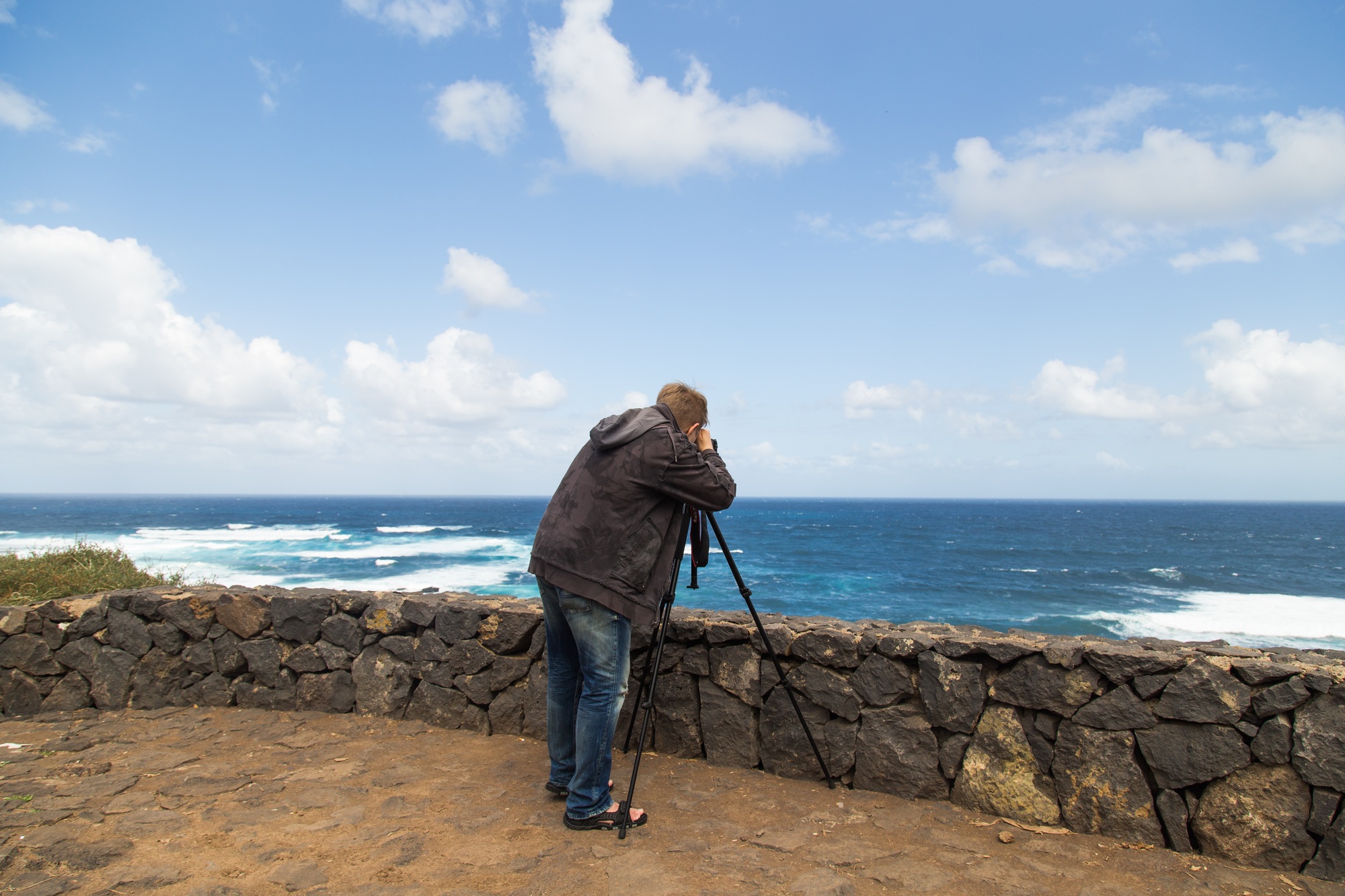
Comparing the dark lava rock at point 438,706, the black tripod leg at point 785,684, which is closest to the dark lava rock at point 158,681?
the dark lava rock at point 438,706

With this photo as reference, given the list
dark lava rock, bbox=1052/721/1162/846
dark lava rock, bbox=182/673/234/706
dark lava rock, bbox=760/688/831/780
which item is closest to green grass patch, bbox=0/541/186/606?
dark lava rock, bbox=182/673/234/706

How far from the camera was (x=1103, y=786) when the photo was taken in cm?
300

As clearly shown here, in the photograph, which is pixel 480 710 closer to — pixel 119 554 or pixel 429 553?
pixel 119 554

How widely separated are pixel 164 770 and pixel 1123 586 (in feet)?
104

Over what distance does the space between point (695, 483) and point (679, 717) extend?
1.54 metres

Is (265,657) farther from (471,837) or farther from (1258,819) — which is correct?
(1258,819)

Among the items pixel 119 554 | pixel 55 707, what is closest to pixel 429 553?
pixel 119 554

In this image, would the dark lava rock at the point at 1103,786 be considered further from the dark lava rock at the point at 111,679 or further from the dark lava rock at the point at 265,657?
the dark lava rock at the point at 111,679

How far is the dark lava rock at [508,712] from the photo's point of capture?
4117 mm

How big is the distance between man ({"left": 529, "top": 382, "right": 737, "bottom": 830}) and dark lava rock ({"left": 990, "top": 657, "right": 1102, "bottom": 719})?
4.92 ft

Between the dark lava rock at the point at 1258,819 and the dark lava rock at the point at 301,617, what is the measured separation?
4.64 m

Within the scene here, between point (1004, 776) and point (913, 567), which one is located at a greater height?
point (1004, 776)

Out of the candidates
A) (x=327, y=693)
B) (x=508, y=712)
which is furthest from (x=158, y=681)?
(x=508, y=712)

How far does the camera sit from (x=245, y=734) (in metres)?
4.12
